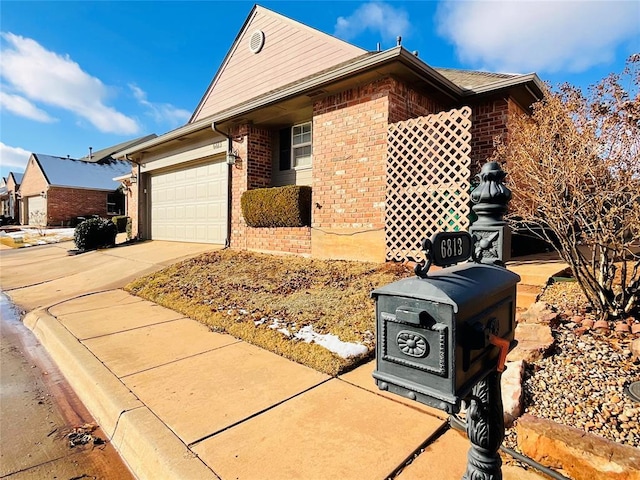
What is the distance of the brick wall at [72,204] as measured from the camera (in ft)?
82.8

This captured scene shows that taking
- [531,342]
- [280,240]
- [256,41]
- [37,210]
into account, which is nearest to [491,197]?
[531,342]

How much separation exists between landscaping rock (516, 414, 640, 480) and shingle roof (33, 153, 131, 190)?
30.3 m

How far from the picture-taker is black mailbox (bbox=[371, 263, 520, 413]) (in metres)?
0.97

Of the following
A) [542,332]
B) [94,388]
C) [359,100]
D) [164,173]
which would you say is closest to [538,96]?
[359,100]

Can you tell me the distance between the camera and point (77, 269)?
8.78 metres

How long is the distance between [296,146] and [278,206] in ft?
6.23

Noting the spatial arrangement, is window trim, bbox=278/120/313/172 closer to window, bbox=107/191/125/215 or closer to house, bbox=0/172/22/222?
window, bbox=107/191/125/215

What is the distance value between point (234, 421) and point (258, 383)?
1.70 ft

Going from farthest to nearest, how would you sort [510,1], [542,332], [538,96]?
[538,96] → [510,1] → [542,332]

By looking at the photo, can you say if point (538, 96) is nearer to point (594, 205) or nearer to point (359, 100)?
point (359, 100)

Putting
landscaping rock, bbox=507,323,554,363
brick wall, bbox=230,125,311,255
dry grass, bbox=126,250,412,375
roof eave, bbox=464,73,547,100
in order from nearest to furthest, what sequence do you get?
landscaping rock, bbox=507,323,554,363
dry grass, bbox=126,250,412,375
roof eave, bbox=464,73,547,100
brick wall, bbox=230,125,311,255

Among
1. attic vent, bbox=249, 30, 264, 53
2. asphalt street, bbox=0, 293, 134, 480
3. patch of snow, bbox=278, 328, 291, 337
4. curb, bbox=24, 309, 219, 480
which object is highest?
attic vent, bbox=249, 30, 264, 53

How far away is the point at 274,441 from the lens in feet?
6.73

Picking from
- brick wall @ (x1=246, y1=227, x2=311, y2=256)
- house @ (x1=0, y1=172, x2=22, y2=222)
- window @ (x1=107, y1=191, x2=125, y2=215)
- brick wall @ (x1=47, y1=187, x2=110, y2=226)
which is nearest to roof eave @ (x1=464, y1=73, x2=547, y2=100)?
brick wall @ (x1=246, y1=227, x2=311, y2=256)
